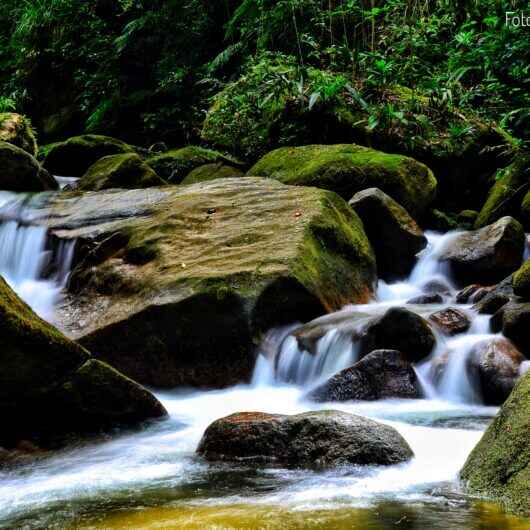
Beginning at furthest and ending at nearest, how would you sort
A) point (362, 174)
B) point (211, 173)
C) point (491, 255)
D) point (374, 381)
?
1. point (211, 173)
2. point (362, 174)
3. point (491, 255)
4. point (374, 381)

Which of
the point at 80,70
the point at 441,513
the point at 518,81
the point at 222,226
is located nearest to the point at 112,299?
the point at 222,226

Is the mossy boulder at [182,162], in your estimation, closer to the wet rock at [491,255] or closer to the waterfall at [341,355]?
the wet rock at [491,255]

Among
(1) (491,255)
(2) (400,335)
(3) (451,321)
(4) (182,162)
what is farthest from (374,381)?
(4) (182,162)

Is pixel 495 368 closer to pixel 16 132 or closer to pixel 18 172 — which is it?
pixel 18 172

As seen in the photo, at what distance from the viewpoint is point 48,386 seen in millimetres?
4473

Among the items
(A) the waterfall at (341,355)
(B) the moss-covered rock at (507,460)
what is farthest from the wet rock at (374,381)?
(B) the moss-covered rock at (507,460)

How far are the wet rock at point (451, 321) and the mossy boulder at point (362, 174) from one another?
3.32 metres

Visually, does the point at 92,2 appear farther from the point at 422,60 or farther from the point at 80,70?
the point at 422,60

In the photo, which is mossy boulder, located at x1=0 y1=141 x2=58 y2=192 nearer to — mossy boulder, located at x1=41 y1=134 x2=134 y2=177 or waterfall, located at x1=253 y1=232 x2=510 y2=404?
mossy boulder, located at x1=41 y1=134 x2=134 y2=177

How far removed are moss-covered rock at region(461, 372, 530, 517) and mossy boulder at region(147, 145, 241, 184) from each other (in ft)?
30.2

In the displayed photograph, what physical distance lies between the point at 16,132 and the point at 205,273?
325 inches

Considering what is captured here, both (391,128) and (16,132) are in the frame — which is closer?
(391,128)

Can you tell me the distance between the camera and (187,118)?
15992 mm

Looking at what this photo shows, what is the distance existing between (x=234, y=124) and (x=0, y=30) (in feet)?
46.0
